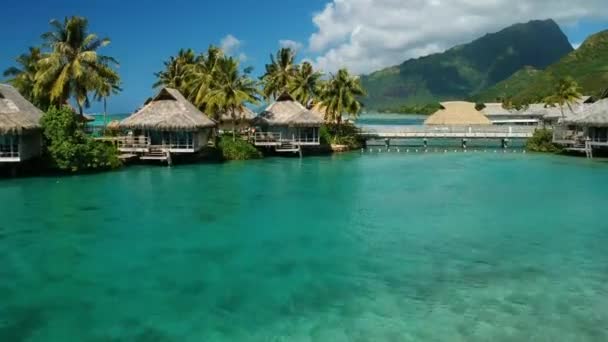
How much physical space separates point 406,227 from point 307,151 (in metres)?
24.9

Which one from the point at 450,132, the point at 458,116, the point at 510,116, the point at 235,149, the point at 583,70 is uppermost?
the point at 583,70

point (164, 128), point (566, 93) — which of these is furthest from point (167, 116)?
point (566, 93)

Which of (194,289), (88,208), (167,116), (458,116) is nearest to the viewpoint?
(194,289)

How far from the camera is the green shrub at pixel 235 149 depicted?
35.8 m

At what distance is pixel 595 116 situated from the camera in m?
36.0

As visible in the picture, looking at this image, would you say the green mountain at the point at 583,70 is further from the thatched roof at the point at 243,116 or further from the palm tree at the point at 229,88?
the palm tree at the point at 229,88

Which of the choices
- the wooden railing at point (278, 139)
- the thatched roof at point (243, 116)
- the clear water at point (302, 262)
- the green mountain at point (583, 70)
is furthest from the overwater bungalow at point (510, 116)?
the clear water at point (302, 262)

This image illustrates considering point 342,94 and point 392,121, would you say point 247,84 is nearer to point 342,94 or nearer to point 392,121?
point 342,94

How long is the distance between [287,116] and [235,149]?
535cm

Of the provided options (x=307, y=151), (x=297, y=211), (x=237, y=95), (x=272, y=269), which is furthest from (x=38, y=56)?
(x=272, y=269)

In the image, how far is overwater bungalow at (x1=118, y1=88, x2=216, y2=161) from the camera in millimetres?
31859

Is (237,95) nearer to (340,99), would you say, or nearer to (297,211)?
(340,99)

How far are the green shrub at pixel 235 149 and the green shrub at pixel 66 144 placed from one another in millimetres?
8959

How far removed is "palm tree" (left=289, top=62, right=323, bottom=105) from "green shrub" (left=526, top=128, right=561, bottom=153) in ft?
58.9
